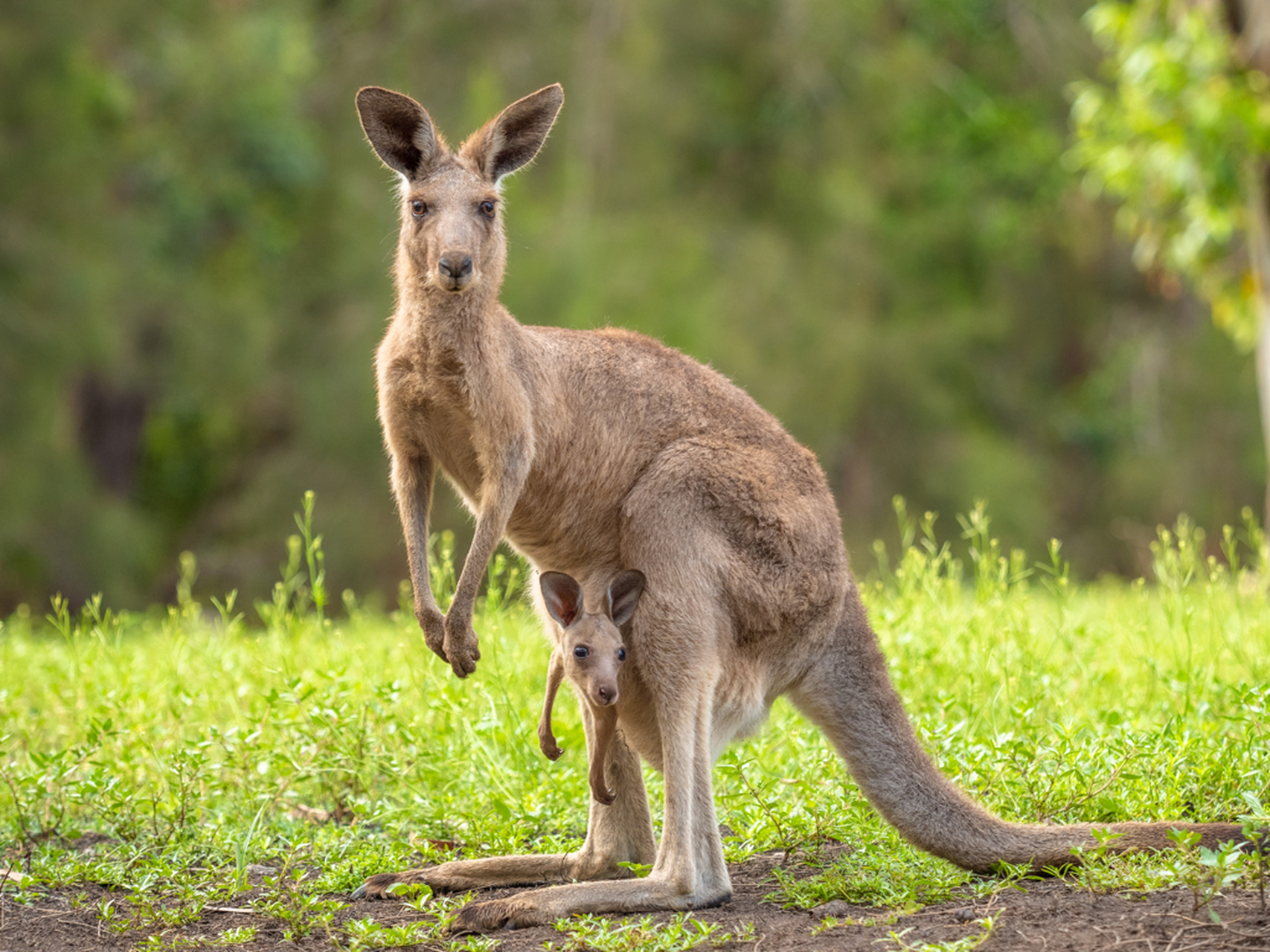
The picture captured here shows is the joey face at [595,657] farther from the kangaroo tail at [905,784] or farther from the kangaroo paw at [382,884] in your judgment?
the kangaroo paw at [382,884]

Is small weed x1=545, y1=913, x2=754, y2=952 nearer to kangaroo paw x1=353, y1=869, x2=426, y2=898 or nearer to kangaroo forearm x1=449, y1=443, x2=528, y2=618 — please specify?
kangaroo paw x1=353, y1=869, x2=426, y2=898

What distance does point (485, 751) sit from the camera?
4676 mm

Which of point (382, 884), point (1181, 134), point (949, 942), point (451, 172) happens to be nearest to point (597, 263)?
point (1181, 134)

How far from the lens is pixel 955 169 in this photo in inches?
859

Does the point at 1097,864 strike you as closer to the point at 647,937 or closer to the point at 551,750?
the point at 647,937

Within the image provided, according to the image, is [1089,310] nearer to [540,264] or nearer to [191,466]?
[540,264]

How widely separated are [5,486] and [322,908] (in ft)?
39.0

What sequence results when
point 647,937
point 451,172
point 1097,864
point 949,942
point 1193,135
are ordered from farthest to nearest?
point 1193,135
point 451,172
point 1097,864
point 647,937
point 949,942

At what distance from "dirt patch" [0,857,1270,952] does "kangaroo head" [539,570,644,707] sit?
60 centimetres

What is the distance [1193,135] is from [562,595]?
6791mm

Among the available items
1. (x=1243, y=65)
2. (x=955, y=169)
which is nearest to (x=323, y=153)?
(x=955, y=169)

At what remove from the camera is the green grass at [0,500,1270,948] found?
3.95 metres

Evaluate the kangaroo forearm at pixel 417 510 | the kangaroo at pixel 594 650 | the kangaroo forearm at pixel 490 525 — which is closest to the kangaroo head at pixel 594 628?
the kangaroo at pixel 594 650

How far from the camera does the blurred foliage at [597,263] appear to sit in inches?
609
